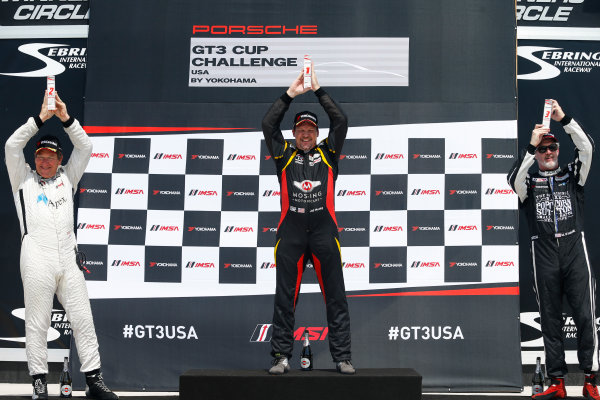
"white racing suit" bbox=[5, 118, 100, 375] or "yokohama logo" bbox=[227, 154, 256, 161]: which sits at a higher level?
"yokohama logo" bbox=[227, 154, 256, 161]

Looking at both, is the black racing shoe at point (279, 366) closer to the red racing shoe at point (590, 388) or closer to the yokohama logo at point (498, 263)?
the red racing shoe at point (590, 388)

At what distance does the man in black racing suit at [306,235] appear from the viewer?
12.0ft

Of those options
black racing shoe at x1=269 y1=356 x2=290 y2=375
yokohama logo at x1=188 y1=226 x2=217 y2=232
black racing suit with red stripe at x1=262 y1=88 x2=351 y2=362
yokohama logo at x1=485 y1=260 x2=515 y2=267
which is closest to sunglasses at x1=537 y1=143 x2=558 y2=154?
yokohama logo at x1=485 y1=260 x2=515 y2=267

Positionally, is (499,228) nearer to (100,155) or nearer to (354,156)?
(354,156)

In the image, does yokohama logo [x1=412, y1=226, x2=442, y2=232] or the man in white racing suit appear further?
yokohama logo [x1=412, y1=226, x2=442, y2=232]

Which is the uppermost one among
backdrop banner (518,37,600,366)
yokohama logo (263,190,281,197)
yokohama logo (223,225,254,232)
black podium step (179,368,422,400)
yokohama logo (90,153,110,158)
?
backdrop banner (518,37,600,366)

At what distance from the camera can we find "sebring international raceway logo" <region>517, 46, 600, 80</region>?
529 cm

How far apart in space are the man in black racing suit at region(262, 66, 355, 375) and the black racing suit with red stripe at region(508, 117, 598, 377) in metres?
1.26

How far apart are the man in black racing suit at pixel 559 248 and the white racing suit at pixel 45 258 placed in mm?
2627

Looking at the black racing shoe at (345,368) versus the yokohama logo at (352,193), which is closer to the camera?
the black racing shoe at (345,368)

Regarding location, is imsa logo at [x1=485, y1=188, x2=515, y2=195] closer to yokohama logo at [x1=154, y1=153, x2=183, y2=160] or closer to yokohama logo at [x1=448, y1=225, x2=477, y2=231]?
yokohama logo at [x1=448, y1=225, x2=477, y2=231]

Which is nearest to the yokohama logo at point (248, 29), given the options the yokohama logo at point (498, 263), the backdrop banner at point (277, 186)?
the backdrop banner at point (277, 186)

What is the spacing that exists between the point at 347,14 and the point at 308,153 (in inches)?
68.7

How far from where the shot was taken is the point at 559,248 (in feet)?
13.5
